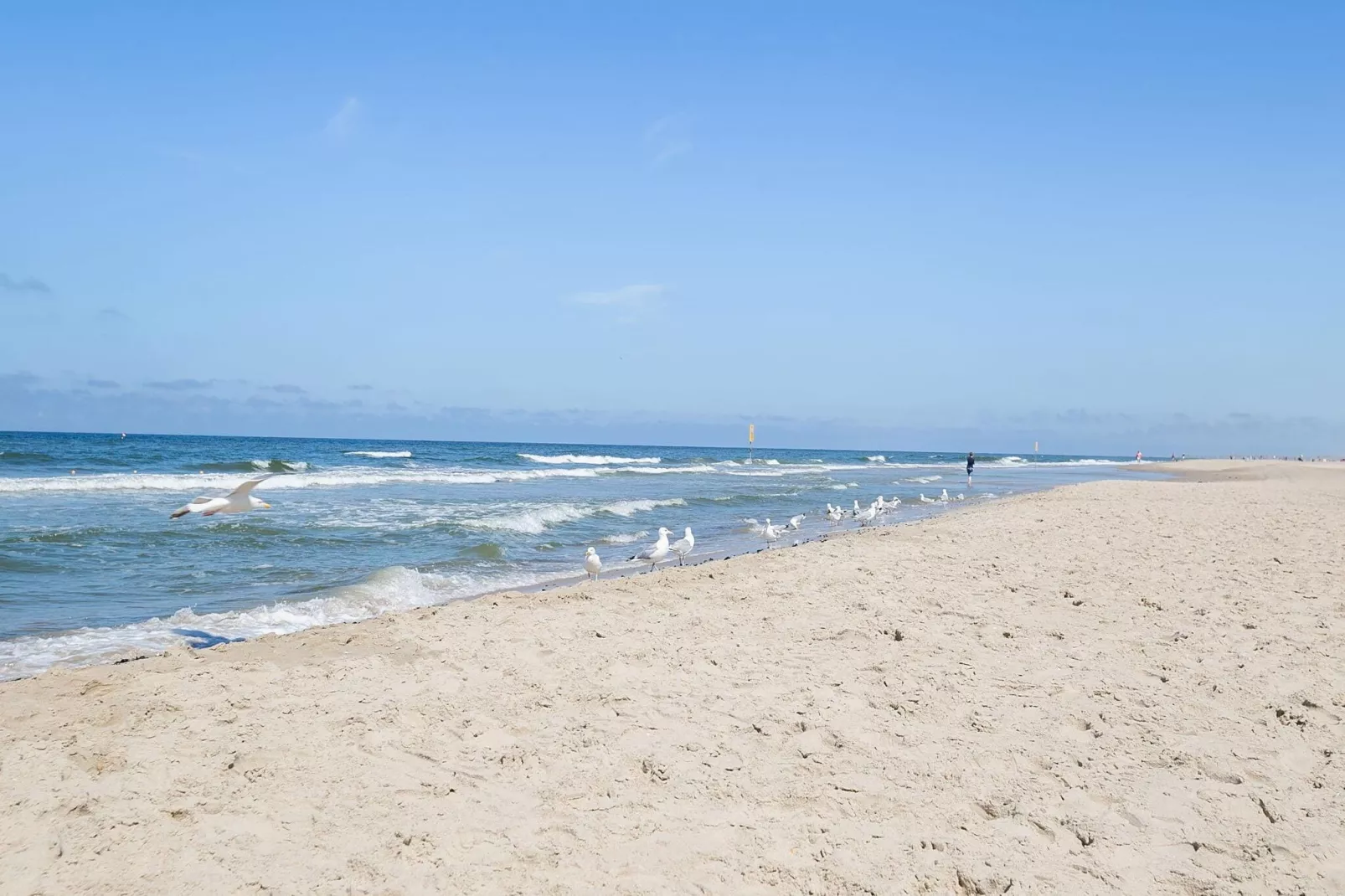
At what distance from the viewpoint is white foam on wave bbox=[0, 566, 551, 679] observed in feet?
22.5

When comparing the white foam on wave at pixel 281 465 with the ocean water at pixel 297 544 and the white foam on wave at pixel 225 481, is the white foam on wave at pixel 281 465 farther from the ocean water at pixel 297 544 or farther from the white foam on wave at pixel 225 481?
the ocean water at pixel 297 544

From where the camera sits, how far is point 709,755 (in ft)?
14.2

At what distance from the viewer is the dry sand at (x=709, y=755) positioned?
11.3 ft

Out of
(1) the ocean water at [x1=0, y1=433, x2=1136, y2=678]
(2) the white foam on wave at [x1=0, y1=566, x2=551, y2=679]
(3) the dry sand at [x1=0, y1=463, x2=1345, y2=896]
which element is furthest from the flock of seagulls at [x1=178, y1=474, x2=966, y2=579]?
(3) the dry sand at [x1=0, y1=463, x2=1345, y2=896]

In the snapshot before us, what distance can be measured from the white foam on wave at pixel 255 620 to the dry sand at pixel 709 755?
1.21 m

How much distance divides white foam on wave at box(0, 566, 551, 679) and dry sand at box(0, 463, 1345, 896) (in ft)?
3.98

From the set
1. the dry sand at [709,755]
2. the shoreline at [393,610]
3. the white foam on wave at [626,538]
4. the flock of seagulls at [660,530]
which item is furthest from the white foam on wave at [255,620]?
the white foam on wave at [626,538]

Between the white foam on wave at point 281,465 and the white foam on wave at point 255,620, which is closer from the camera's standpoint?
the white foam on wave at point 255,620

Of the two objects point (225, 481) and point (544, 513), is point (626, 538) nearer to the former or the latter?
point (544, 513)

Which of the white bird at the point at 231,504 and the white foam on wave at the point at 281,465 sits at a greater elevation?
the white bird at the point at 231,504

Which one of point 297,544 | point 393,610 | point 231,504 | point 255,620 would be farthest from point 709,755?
point 297,544

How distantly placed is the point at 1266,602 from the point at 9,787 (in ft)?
28.0

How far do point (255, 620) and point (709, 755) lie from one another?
221 inches

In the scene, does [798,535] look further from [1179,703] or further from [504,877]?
[504,877]
